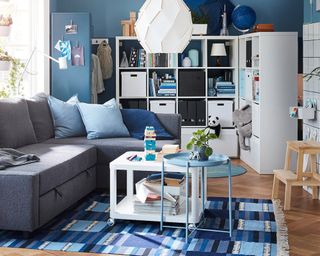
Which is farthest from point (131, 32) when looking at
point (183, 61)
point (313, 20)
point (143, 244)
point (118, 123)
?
point (143, 244)

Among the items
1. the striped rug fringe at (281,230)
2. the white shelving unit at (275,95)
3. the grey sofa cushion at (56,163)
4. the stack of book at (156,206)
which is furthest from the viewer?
the white shelving unit at (275,95)

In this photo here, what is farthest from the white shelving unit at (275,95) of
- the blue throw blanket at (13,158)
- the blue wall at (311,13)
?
the blue throw blanket at (13,158)

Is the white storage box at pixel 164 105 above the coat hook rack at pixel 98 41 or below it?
below

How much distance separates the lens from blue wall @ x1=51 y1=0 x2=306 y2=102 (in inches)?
316

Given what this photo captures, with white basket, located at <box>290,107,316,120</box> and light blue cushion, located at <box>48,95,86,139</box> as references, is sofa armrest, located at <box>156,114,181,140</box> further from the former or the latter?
white basket, located at <box>290,107,316,120</box>

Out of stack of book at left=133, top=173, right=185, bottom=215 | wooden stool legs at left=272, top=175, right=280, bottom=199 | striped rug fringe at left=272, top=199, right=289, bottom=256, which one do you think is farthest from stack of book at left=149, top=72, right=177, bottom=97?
stack of book at left=133, top=173, right=185, bottom=215

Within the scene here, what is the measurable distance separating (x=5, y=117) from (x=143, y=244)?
1845mm

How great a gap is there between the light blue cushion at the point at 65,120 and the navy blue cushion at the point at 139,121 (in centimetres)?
48

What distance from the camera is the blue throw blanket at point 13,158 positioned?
4.22m

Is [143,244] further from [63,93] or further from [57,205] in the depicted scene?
[63,93]

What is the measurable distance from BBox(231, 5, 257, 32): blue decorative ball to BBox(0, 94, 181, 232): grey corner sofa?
7.30 feet

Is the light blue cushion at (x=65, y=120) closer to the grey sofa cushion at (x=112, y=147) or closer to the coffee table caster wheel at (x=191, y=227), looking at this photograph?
the grey sofa cushion at (x=112, y=147)

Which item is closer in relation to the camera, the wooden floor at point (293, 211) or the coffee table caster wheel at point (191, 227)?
the wooden floor at point (293, 211)

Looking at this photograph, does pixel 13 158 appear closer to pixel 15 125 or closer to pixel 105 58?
pixel 15 125
